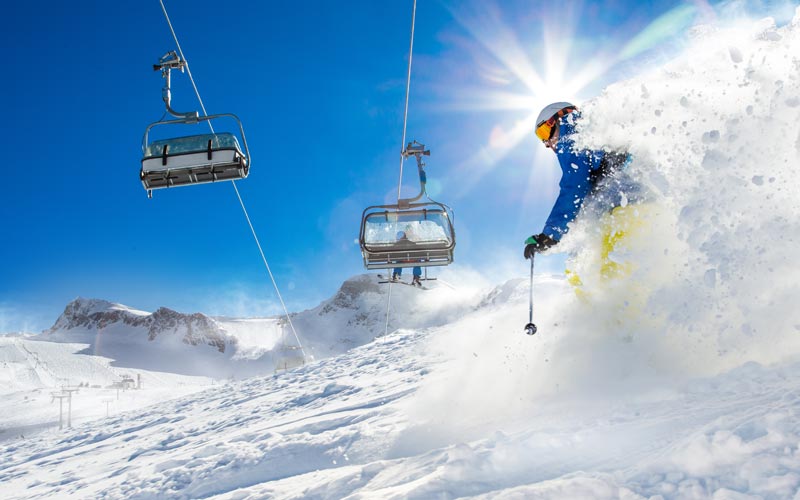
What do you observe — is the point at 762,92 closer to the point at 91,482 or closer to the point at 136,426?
the point at 91,482

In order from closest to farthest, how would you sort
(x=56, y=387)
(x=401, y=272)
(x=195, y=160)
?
1. (x=195, y=160)
2. (x=401, y=272)
3. (x=56, y=387)

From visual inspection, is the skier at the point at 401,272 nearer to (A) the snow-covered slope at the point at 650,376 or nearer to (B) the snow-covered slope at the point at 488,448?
(B) the snow-covered slope at the point at 488,448

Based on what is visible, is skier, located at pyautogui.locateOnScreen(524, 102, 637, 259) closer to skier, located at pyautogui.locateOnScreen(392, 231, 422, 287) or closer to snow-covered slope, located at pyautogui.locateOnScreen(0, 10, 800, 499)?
snow-covered slope, located at pyautogui.locateOnScreen(0, 10, 800, 499)

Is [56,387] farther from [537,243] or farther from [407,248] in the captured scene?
[537,243]

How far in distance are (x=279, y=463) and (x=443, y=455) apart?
151 cm

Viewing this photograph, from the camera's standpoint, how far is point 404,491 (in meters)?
2.24

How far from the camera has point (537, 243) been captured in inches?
167

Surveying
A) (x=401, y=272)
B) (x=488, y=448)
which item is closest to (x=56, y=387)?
(x=401, y=272)

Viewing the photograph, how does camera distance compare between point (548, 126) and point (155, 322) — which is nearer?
point (548, 126)

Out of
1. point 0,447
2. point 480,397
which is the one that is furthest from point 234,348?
point 480,397

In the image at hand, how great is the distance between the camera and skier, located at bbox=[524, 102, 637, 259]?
3961mm

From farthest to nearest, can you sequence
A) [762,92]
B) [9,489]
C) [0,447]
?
[0,447] < [9,489] < [762,92]

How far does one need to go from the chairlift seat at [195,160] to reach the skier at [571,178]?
3601mm

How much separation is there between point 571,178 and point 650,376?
5.63 ft
